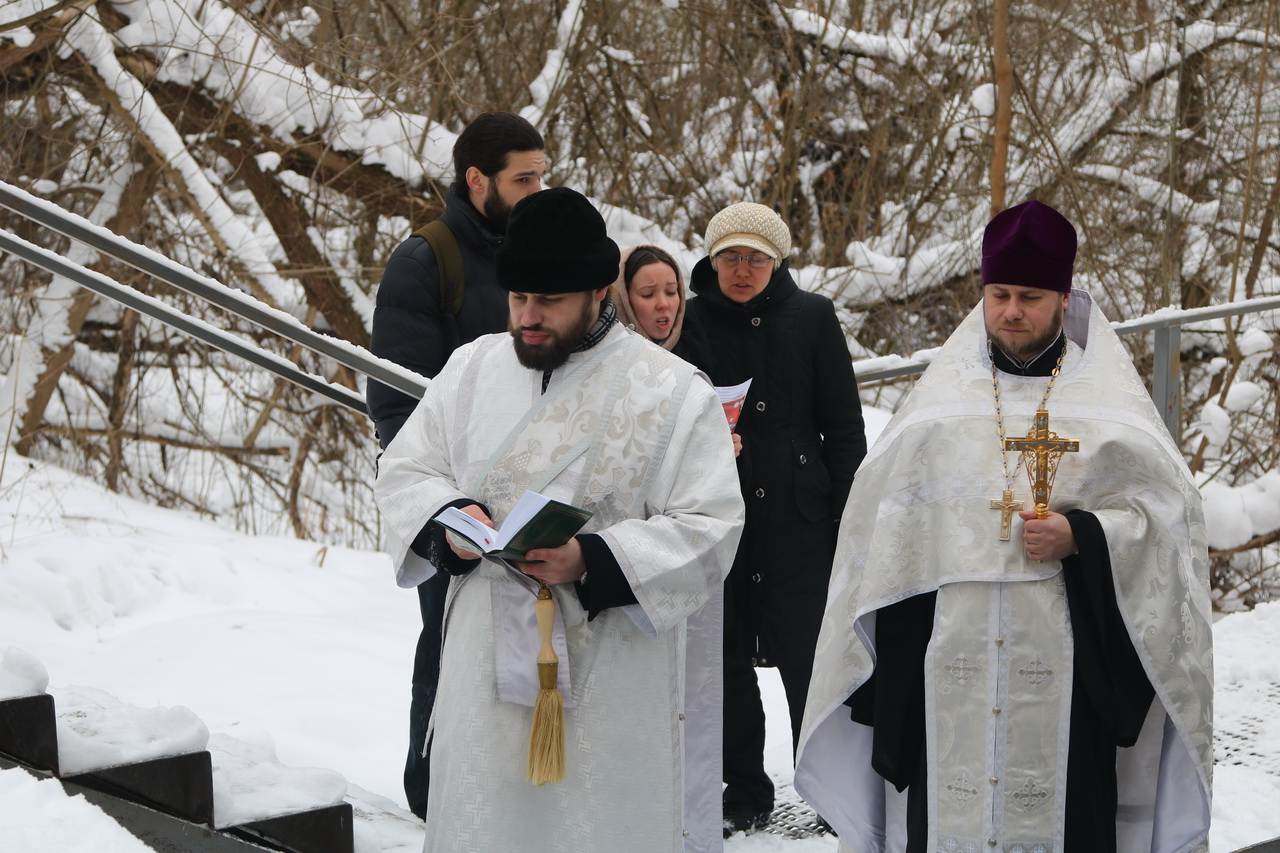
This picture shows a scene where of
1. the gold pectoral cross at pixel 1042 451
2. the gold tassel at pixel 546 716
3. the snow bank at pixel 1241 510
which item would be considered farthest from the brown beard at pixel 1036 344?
the snow bank at pixel 1241 510

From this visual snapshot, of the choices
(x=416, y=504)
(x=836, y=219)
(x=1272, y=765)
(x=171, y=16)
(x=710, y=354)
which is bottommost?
(x=1272, y=765)

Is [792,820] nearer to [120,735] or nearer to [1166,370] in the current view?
[120,735]

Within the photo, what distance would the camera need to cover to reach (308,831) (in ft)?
11.8

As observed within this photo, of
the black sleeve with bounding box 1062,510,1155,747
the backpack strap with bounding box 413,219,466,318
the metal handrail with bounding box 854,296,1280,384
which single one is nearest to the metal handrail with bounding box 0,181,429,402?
the backpack strap with bounding box 413,219,466,318

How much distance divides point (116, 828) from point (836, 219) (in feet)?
28.2

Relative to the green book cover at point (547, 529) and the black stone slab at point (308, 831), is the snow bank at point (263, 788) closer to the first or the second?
the black stone slab at point (308, 831)

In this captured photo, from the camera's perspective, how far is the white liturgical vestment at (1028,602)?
123 inches

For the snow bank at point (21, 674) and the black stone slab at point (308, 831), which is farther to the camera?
the black stone slab at point (308, 831)

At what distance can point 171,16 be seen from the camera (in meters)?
7.71

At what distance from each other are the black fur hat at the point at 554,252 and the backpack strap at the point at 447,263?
0.80 metres

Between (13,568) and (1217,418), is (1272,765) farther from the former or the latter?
(13,568)

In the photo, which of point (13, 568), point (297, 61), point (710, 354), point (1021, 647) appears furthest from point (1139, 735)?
point (297, 61)

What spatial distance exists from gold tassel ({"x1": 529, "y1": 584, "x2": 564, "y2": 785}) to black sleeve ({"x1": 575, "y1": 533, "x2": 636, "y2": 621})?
0.28ft

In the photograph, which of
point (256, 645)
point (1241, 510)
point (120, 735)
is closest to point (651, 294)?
point (120, 735)
